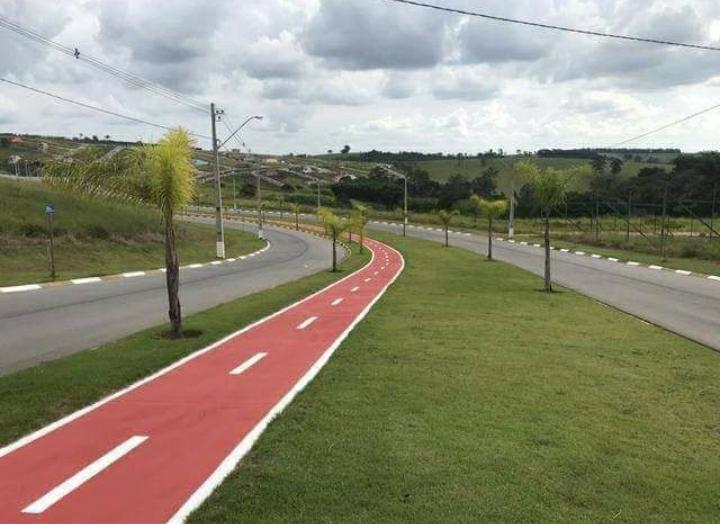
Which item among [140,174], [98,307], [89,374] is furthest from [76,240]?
[89,374]

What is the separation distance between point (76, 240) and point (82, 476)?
108ft

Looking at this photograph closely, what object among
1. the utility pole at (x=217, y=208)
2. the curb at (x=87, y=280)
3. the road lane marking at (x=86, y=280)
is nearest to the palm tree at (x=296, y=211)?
the utility pole at (x=217, y=208)

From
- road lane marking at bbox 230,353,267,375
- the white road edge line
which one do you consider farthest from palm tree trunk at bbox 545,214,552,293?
road lane marking at bbox 230,353,267,375

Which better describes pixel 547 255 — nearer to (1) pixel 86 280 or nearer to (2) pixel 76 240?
(1) pixel 86 280

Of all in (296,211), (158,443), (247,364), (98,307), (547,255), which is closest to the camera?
(158,443)

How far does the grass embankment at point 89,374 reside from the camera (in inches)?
295

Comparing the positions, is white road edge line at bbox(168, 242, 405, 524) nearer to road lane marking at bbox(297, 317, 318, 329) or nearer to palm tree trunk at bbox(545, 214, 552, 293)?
road lane marking at bbox(297, 317, 318, 329)

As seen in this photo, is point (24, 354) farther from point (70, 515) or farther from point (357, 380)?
point (70, 515)

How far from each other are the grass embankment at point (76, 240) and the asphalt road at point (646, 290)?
18547 millimetres

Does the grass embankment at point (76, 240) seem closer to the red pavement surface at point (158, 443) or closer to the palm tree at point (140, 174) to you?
the palm tree at point (140, 174)

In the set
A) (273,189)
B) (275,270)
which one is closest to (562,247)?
(275,270)

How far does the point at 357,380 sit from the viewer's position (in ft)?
29.1

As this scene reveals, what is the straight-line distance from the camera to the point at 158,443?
6.52m

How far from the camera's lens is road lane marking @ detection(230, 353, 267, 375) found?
32.3ft
